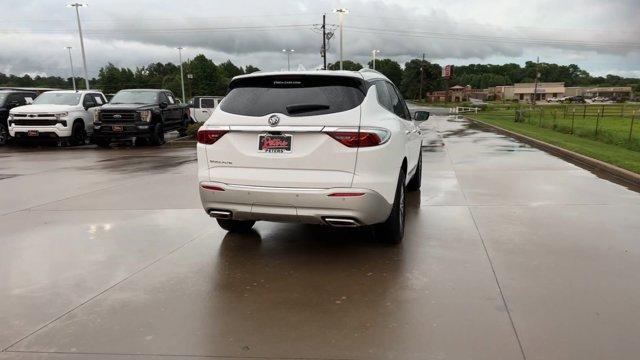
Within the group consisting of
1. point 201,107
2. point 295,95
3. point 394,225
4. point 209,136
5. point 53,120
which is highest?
point 295,95

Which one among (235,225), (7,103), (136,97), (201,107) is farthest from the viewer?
(201,107)

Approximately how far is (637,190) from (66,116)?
1631 centimetres

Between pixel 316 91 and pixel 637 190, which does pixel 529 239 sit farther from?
pixel 637 190

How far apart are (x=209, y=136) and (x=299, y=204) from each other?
1.16m

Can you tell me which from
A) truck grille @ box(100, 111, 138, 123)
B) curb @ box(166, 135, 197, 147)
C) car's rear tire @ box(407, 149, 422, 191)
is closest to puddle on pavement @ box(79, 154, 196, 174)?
truck grille @ box(100, 111, 138, 123)

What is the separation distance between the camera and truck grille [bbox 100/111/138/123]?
54.7ft

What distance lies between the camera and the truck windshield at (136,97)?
17.7 meters

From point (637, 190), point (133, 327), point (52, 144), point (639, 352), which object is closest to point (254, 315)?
point (133, 327)

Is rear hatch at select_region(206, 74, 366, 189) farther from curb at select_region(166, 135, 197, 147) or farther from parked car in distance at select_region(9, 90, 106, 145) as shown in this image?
parked car in distance at select_region(9, 90, 106, 145)

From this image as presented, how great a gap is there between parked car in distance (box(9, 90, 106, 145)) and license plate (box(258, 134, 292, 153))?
568 inches

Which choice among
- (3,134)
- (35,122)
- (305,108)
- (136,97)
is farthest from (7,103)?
(305,108)

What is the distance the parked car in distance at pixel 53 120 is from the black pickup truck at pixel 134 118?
0.80 meters

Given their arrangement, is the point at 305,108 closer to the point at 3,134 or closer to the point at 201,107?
the point at 3,134

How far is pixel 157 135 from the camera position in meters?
17.5
